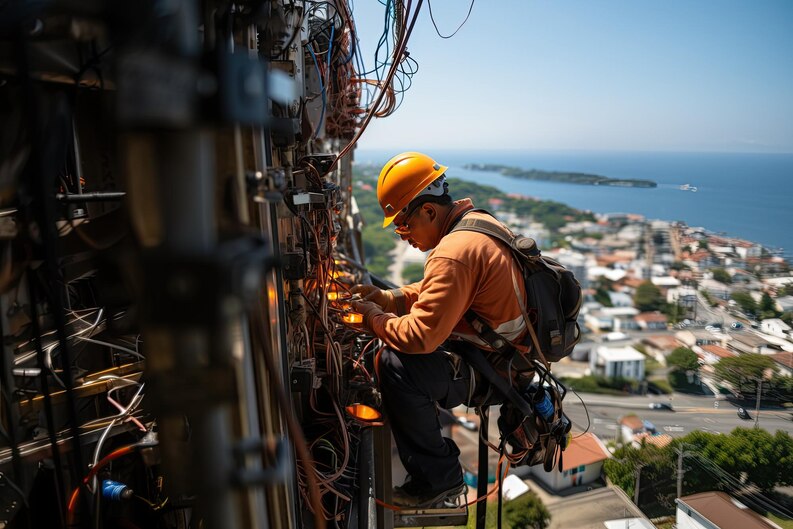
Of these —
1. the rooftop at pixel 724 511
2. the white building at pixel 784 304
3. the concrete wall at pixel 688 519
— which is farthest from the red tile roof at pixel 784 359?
the concrete wall at pixel 688 519

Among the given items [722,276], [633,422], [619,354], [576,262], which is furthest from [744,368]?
[576,262]

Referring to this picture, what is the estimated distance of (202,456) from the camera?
107cm

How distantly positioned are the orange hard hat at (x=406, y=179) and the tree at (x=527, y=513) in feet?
65.8

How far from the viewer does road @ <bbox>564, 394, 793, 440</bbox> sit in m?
9.16

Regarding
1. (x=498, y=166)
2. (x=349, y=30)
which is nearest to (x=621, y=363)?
(x=349, y=30)

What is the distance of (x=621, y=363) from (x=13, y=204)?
3642 cm

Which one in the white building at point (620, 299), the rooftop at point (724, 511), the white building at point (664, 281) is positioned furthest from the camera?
the white building at point (620, 299)

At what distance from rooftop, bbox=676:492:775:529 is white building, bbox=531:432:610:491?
9.37 metres

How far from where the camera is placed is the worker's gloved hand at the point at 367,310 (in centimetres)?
340

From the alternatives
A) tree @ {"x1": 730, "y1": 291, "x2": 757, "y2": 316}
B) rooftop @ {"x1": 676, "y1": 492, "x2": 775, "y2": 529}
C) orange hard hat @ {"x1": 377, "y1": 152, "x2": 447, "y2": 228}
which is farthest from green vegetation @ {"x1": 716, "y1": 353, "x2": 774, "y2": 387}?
orange hard hat @ {"x1": 377, "y1": 152, "x2": 447, "y2": 228}

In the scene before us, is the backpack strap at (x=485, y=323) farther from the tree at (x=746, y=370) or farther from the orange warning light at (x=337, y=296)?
the tree at (x=746, y=370)

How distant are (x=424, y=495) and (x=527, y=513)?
1974cm

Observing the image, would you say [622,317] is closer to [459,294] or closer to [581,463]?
[581,463]

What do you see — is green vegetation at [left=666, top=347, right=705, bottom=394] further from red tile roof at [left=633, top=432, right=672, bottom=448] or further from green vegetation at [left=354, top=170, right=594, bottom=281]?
green vegetation at [left=354, top=170, right=594, bottom=281]
